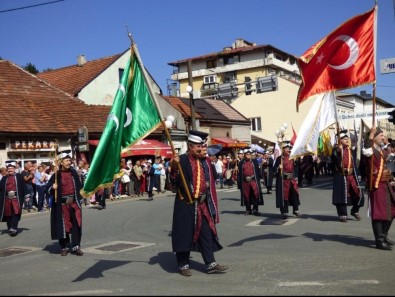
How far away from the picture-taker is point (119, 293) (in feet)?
19.7

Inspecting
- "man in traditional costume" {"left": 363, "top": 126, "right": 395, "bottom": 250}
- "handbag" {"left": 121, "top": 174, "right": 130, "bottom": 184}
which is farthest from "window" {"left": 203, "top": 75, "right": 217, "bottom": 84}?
"man in traditional costume" {"left": 363, "top": 126, "right": 395, "bottom": 250}

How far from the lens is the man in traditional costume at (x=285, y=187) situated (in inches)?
509

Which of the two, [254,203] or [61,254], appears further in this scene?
[254,203]

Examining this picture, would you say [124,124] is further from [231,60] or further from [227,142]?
[231,60]

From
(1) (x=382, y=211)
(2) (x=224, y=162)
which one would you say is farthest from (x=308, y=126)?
(2) (x=224, y=162)

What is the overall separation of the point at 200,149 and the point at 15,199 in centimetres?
743

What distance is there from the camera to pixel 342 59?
8562 mm

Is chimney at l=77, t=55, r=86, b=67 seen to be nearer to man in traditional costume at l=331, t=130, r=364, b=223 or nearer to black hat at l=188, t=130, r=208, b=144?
man in traditional costume at l=331, t=130, r=364, b=223

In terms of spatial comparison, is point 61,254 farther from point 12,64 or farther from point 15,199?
point 12,64

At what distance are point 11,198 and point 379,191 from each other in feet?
28.9

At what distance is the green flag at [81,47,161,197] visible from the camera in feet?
22.2

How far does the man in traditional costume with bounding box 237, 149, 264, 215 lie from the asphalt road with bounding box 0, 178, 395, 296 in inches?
36.1

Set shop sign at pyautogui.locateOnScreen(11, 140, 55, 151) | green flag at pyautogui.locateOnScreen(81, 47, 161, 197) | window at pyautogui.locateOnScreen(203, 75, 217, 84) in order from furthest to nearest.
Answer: window at pyautogui.locateOnScreen(203, 75, 217, 84)
shop sign at pyautogui.locateOnScreen(11, 140, 55, 151)
green flag at pyautogui.locateOnScreen(81, 47, 161, 197)

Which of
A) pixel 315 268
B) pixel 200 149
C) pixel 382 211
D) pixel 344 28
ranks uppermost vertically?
pixel 344 28
